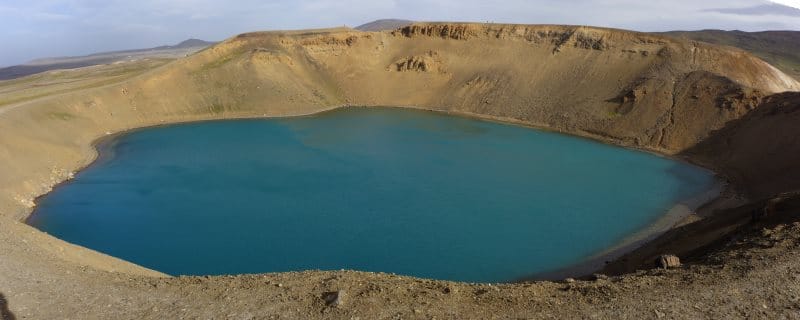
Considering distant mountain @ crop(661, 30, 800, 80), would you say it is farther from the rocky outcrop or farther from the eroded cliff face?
the rocky outcrop

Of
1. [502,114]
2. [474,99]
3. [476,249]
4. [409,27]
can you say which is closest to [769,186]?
[476,249]

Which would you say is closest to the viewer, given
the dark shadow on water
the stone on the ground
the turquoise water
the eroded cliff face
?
the stone on the ground

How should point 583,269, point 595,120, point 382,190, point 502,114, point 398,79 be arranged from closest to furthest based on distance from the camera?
point 583,269 → point 382,190 → point 595,120 → point 502,114 → point 398,79

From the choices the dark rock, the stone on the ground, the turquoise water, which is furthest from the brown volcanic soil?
the turquoise water

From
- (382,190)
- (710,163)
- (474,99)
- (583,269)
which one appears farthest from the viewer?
(474,99)

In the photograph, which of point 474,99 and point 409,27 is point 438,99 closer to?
point 474,99

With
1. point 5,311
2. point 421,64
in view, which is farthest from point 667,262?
point 421,64

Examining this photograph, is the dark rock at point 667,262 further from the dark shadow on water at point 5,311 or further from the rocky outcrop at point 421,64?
the rocky outcrop at point 421,64
